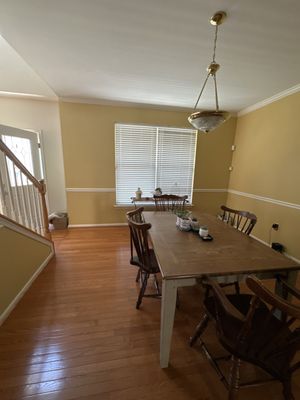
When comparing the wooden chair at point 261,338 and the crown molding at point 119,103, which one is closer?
the wooden chair at point 261,338

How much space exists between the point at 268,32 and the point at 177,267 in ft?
7.07

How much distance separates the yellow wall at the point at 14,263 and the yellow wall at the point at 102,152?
1.72 metres

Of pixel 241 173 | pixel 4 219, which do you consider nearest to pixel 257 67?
pixel 241 173

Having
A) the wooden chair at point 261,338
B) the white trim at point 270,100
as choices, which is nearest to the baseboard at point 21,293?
the wooden chair at point 261,338

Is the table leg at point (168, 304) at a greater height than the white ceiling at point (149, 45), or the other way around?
the white ceiling at point (149, 45)

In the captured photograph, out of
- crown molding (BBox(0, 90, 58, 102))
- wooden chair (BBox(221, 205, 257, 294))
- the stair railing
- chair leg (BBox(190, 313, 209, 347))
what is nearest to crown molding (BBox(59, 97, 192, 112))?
crown molding (BBox(0, 90, 58, 102))

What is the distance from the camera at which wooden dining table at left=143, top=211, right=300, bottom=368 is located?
1135 millimetres

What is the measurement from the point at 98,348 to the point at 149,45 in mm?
2775

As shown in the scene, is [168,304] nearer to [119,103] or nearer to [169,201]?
[169,201]

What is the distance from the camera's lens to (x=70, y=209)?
3795mm

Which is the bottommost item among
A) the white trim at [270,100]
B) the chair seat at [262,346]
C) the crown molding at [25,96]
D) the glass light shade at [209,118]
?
the chair seat at [262,346]

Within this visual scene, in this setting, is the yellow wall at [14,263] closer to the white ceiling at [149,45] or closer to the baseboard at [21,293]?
the baseboard at [21,293]

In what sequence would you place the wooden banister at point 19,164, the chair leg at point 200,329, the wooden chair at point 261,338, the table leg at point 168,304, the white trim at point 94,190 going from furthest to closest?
the white trim at point 94,190 → the wooden banister at point 19,164 → the chair leg at point 200,329 → the table leg at point 168,304 → the wooden chair at point 261,338

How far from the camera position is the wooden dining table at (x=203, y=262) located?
113cm
